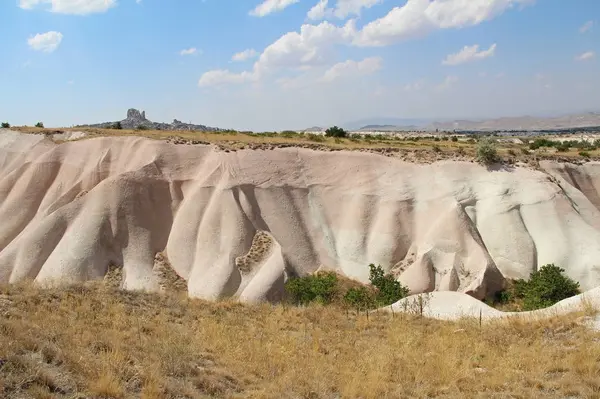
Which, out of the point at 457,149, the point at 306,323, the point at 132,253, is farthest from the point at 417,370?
the point at 457,149

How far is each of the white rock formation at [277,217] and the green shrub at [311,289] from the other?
707mm

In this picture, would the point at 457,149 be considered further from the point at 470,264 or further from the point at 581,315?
the point at 581,315

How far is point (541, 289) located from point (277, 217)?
13366mm

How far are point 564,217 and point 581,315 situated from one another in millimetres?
17516

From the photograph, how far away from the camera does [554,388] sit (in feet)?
25.7

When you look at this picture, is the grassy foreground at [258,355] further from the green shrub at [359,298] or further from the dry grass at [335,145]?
the dry grass at [335,145]

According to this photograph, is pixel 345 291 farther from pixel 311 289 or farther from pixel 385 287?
pixel 311 289

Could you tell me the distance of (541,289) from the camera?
76.1 ft

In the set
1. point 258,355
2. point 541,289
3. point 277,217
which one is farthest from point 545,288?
point 258,355

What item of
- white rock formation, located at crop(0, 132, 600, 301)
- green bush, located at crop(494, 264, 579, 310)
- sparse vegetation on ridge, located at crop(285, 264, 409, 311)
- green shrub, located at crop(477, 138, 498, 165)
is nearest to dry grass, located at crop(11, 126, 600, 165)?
green shrub, located at crop(477, 138, 498, 165)

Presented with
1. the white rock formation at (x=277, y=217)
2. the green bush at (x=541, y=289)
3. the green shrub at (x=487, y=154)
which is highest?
the green shrub at (x=487, y=154)

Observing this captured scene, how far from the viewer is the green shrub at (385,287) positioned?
22938 mm

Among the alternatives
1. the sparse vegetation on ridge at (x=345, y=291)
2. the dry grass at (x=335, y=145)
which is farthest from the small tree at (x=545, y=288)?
the dry grass at (x=335, y=145)

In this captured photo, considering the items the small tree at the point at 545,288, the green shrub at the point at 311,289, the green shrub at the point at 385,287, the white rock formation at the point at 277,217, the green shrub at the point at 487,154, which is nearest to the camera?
the small tree at the point at 545,288
